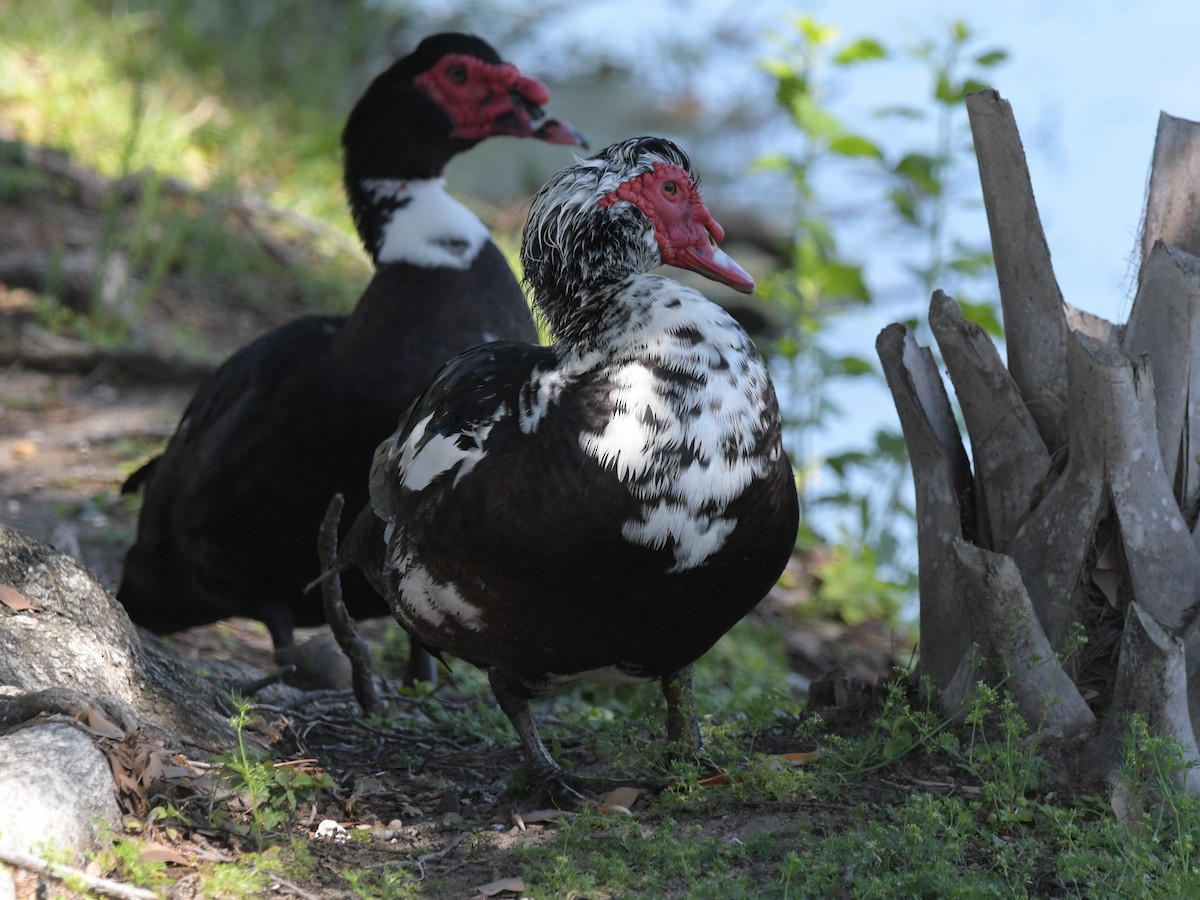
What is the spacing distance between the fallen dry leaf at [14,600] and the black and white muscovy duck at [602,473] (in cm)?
75

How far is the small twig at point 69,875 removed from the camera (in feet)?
7.13

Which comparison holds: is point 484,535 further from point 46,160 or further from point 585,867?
point 46,160

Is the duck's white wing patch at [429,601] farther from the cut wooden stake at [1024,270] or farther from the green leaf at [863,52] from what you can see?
the green leaf at [863,52]

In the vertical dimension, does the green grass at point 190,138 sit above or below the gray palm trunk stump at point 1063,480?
above

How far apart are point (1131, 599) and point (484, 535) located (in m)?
1.34

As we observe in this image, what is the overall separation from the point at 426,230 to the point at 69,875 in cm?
247

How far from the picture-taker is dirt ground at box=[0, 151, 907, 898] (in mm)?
2758

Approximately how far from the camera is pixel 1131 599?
2.90 metres

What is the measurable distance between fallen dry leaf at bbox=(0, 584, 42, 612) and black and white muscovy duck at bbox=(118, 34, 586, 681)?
1080mm

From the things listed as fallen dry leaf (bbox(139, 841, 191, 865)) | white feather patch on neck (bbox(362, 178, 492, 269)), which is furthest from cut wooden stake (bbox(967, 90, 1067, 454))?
fallen dry leaf (bbox(139, 841, 191, 865))

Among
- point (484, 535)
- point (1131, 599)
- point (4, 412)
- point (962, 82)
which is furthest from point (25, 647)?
point (962, 82)

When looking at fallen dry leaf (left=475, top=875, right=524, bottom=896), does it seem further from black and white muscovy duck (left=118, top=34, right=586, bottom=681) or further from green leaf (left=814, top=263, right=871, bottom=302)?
green leaf (left=814, top=263, right=871, bottom=302)

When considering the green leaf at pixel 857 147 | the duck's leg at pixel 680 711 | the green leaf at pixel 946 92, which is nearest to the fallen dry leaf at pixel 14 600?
the duck's leg at pixel 680 711

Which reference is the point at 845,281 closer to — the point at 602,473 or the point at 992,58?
the point at 992,58
